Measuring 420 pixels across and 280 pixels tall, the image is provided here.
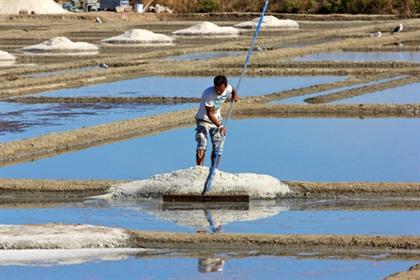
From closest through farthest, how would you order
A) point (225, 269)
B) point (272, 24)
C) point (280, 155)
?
1. point (225, 269)
2. point (280, 155)
3. point (272, 24)

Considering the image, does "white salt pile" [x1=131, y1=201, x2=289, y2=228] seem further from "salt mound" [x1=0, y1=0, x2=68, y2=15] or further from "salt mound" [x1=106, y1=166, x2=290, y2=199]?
"salt mound" [x1=0, y1=0, x2=68, y2=15]

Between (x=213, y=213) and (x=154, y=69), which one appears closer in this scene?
(x=213, y=213)

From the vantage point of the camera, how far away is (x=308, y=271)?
19.6 feet

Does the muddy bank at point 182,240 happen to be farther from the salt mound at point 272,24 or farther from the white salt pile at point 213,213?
the salt mound at point 272,24

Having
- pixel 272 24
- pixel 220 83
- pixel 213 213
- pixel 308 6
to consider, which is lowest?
pixel 308 6

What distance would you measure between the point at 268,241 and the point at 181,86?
9041 mm

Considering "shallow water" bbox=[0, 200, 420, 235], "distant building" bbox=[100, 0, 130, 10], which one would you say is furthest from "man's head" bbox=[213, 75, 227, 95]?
"distant building" bbox=[100, 0, 130, 10]

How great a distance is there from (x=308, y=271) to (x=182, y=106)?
728 cm

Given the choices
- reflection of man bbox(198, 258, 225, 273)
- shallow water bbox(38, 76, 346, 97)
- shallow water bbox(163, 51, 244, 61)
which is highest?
reflection of man bbox(198, 258, 225, 273)

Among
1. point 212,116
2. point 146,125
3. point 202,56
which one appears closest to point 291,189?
point 212,116

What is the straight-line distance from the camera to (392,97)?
1356 centimetres

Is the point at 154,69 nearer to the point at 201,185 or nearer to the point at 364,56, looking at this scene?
the point at 364,56

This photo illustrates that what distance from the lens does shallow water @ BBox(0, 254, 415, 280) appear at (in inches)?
231

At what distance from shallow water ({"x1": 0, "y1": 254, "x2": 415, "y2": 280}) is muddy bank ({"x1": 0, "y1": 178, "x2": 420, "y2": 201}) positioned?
1.67 m
